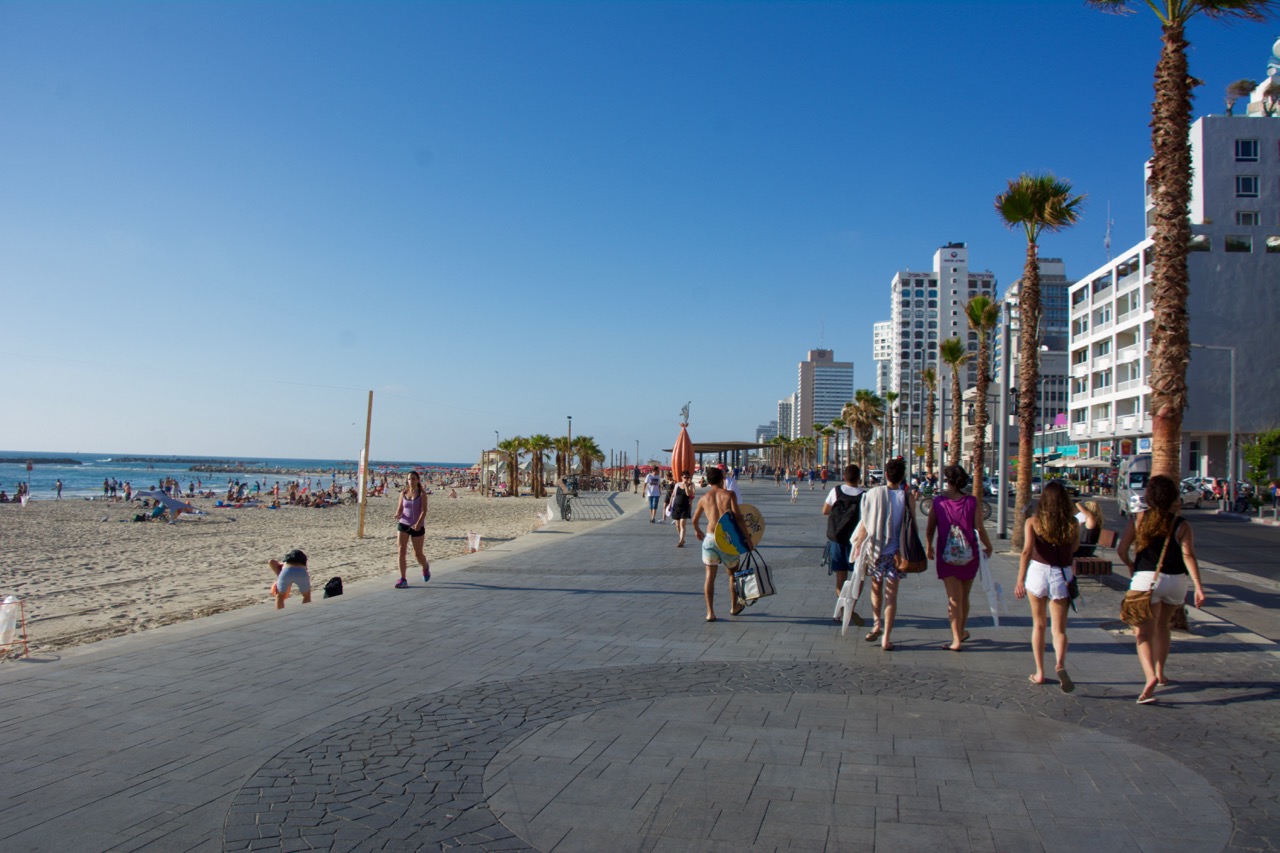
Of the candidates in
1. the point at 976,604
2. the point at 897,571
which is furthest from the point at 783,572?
the point at 897,571

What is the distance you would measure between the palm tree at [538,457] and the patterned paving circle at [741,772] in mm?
46011

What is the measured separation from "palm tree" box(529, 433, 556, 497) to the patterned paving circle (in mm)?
46011

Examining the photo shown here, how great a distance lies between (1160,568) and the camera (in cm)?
570

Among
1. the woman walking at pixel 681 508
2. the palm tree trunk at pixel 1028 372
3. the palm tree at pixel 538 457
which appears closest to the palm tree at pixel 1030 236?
the palm tree trunk at pixel 1028 372

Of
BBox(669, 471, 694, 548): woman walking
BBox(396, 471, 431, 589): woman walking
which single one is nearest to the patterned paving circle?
BBox(396, 471, 431, 589): woman walking

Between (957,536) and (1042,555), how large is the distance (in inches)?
37.5

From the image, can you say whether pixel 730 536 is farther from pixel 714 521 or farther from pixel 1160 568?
pixel 1160 568

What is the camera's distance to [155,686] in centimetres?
601

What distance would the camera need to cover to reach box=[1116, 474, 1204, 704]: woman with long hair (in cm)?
569

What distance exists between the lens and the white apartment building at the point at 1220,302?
50.6m

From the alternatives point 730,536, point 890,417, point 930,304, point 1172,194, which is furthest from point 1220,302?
point 930,304

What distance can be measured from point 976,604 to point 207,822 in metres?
8.38

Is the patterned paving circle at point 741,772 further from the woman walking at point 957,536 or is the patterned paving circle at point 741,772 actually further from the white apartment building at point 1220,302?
the white apartment building at point 1220,302

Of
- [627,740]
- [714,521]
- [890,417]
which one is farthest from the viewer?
[890,417]
